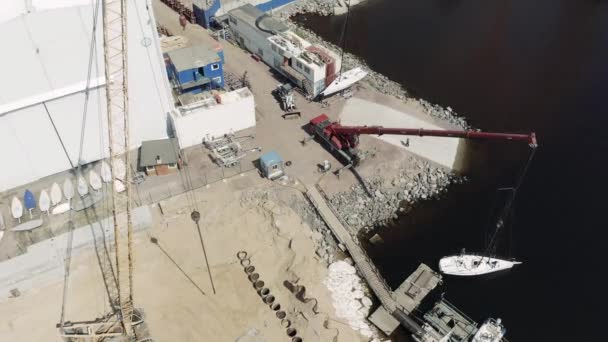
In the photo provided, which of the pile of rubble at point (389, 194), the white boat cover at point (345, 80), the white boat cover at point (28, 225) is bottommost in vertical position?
the pile of rubble at point (389, 194)

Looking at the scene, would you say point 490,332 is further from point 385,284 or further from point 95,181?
point 95,181

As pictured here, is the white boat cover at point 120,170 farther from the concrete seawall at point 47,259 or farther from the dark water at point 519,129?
the dark water at point 519,129

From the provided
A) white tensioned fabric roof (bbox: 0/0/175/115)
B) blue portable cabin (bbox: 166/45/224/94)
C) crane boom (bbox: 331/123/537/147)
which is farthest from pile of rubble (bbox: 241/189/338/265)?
white tensioned fabric roof (bbox: 0/0/175/115)

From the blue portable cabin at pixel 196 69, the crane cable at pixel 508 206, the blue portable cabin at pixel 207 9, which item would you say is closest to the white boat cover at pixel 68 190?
the blue portable cabin at pixel 196 69

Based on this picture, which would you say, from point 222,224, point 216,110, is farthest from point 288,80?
point 222,224

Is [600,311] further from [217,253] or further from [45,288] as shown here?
[45,288]

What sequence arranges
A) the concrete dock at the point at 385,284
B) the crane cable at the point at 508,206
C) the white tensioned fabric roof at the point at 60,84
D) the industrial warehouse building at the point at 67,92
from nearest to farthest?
1. the concrete dock at the point at 385,284
2. the white tensioned fabric roof at the point at 60,84
3. the industrial warehouse building at the point at 67,92
4. the crane cable at the point at 508,206

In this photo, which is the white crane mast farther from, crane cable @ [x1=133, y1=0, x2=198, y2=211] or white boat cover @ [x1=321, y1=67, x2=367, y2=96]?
white boat cover @ [x1=321, y1=67, x2=367, y2=96]
